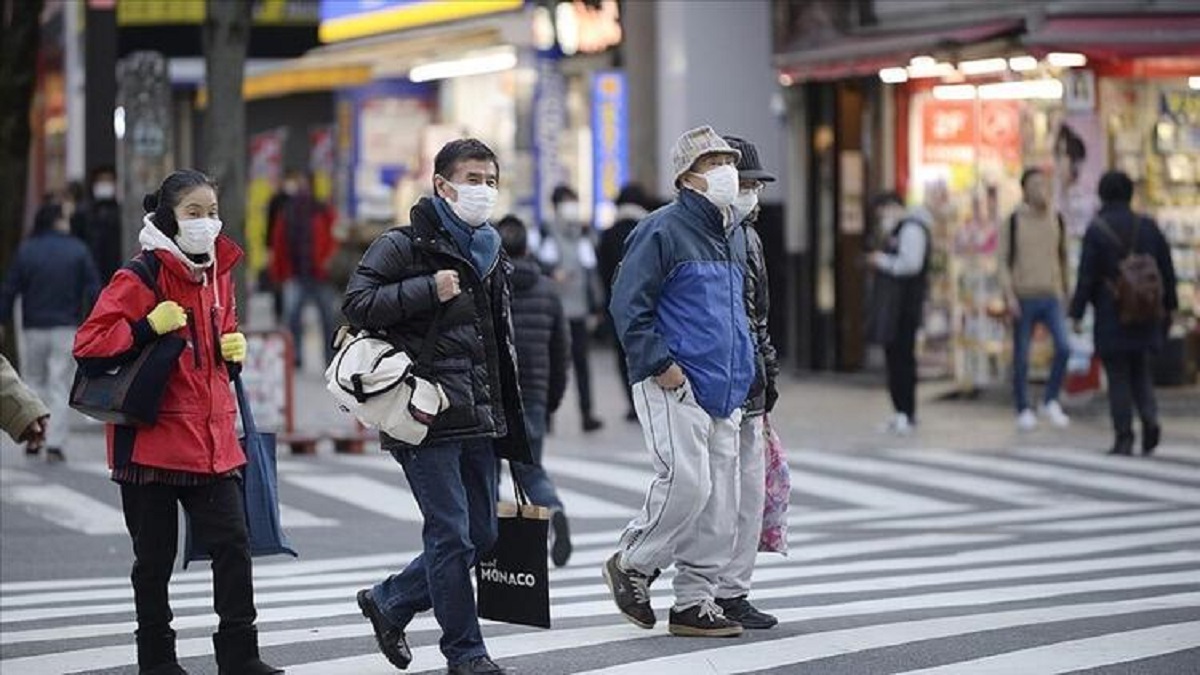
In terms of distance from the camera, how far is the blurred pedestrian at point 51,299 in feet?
64.0

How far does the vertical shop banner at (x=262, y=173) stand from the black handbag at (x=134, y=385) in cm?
3409

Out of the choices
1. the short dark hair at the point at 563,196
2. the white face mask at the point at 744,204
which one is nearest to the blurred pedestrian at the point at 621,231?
the short dark hair at the point at 563,196

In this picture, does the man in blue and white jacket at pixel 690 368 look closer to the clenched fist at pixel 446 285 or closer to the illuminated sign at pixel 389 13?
the clenched fist at pixel 446 285

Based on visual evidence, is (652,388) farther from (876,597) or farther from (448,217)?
(876,597)

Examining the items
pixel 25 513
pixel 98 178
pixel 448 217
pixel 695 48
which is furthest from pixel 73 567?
pixel 695 48

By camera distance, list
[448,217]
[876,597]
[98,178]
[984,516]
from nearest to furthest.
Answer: [448,217], [876,597], [984,516], [98,178]

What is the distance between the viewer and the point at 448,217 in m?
9.64

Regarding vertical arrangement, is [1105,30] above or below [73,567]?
above

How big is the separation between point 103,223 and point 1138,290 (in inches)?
393

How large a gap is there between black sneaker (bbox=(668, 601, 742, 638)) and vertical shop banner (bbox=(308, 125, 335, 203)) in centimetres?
3212

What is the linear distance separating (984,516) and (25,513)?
5861mm

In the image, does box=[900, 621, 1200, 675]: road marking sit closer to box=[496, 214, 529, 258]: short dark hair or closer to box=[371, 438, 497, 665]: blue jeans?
box=[371, 438, 497, 665]: blue jeans

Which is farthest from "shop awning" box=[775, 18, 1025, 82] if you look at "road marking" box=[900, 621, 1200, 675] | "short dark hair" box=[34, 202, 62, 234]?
"road marking" box=[900, 621, 1200, 675]

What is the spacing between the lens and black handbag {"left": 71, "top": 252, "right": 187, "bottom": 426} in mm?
9461
